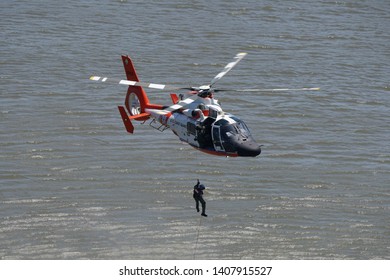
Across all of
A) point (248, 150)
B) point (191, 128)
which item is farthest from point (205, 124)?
point (248, 150)

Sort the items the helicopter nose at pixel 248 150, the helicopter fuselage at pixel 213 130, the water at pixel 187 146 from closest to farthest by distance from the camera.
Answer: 1. the helicopter nose at pixel 248 150
2. the helicopter fuselage at pixel 213 130
3. the water at pixel 187 146

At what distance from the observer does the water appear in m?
56.8

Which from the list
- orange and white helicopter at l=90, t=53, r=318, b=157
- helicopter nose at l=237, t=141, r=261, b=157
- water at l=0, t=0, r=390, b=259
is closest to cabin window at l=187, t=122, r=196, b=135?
orange and white helicopter at l=90, t=53, r=318, b=157

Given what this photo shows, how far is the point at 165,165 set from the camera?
6525 centimetres

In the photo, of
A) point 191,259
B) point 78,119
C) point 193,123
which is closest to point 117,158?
point 78,119

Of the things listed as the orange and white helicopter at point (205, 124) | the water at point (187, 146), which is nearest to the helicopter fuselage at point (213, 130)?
the orange and white helicopter at point (205, 124)

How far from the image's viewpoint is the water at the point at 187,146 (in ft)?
186

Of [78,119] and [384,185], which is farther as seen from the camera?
[78,119]

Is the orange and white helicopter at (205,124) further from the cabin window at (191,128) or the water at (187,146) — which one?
the water at (187,146)

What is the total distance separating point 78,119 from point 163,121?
23758 mm

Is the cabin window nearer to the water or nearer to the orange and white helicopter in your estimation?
the orange and white helicopter

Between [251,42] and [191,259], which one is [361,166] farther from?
[251,42]

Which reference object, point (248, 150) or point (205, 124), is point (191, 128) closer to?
point (205, 124)

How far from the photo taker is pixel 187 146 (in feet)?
227
